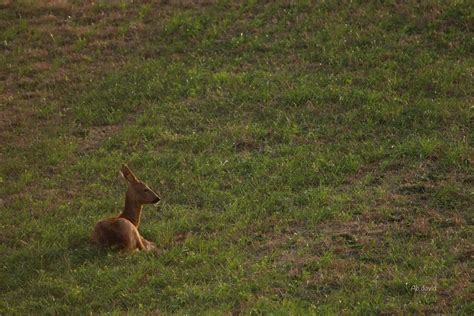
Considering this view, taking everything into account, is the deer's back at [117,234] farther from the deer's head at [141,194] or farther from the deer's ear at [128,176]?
the deer's ear at [128,176]

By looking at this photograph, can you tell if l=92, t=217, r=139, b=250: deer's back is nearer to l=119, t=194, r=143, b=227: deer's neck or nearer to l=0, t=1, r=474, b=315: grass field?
l=0, t=1, r=474, b=315: grass field

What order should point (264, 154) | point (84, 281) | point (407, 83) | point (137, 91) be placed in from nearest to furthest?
point (84, 281), point (264, 154), point (407, 83), point (137, 91)

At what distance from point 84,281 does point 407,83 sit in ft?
24.8

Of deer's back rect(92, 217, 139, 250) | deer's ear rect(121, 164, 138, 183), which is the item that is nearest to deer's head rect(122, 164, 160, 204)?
deer's ear rect(121, 164, 138, 183)

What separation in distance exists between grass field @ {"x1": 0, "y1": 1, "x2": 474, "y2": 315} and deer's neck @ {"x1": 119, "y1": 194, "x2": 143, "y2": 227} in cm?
30

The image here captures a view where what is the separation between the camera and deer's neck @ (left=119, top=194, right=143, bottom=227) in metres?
11.9

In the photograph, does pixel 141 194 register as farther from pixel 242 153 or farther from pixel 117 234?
pixel 242 153

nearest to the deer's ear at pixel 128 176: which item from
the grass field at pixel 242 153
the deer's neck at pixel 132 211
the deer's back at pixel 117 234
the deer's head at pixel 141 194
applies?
the deer's head at pixel 141 194

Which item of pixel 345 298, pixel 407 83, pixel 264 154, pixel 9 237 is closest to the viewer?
pixel 345 298

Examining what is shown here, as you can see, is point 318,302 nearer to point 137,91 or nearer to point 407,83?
point 407,83

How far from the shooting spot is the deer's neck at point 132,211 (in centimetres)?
1189

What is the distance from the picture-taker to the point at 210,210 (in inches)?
488

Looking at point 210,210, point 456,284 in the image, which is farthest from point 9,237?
→ point 456,284

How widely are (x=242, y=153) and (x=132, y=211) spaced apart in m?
2.79
